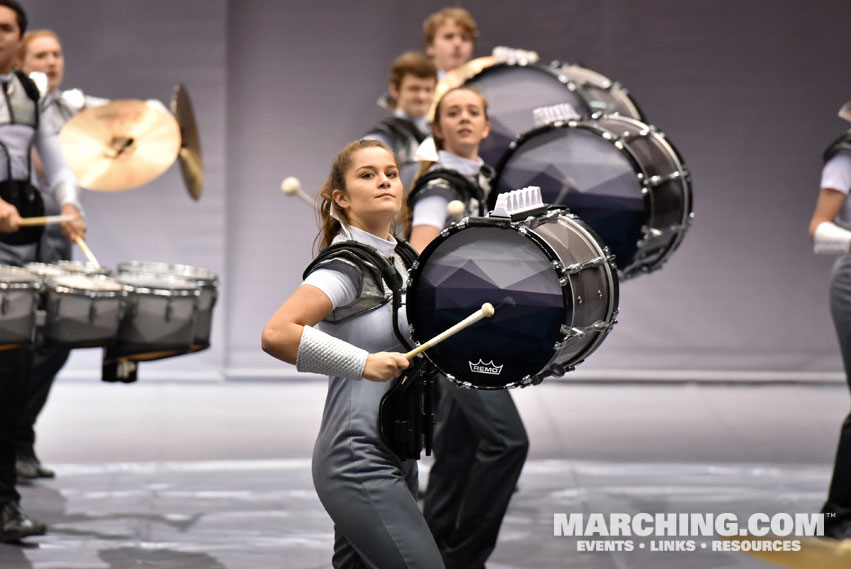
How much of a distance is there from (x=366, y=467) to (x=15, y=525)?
2200 millimetres

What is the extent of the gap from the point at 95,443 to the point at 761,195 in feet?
13.5

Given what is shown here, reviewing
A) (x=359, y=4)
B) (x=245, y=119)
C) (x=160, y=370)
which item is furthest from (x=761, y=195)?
(x=160, y=370)

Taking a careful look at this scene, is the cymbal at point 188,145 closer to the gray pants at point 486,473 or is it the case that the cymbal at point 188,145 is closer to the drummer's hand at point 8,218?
the drummer's hand at point 8,218

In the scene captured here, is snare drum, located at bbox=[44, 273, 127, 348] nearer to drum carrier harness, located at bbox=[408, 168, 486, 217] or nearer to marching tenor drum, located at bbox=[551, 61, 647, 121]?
drum carrier harness, located at bbox=[408, 168, 486, 217]

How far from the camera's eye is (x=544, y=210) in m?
3.10

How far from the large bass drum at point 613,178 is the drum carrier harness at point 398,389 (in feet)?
3.54

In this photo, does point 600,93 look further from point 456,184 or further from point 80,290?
point 80,290

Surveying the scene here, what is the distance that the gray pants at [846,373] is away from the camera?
4504 mm

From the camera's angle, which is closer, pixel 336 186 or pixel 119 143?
pixel 336 186

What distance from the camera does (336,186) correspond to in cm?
308

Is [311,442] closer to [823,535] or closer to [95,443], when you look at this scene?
[95,443]

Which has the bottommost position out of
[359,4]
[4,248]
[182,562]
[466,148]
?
[182,562]

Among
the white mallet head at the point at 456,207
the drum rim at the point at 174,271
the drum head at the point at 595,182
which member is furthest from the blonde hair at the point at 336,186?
the drum rim at the point at 174,271

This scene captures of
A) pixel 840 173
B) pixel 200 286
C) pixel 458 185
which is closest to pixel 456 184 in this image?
pixel 458 185
